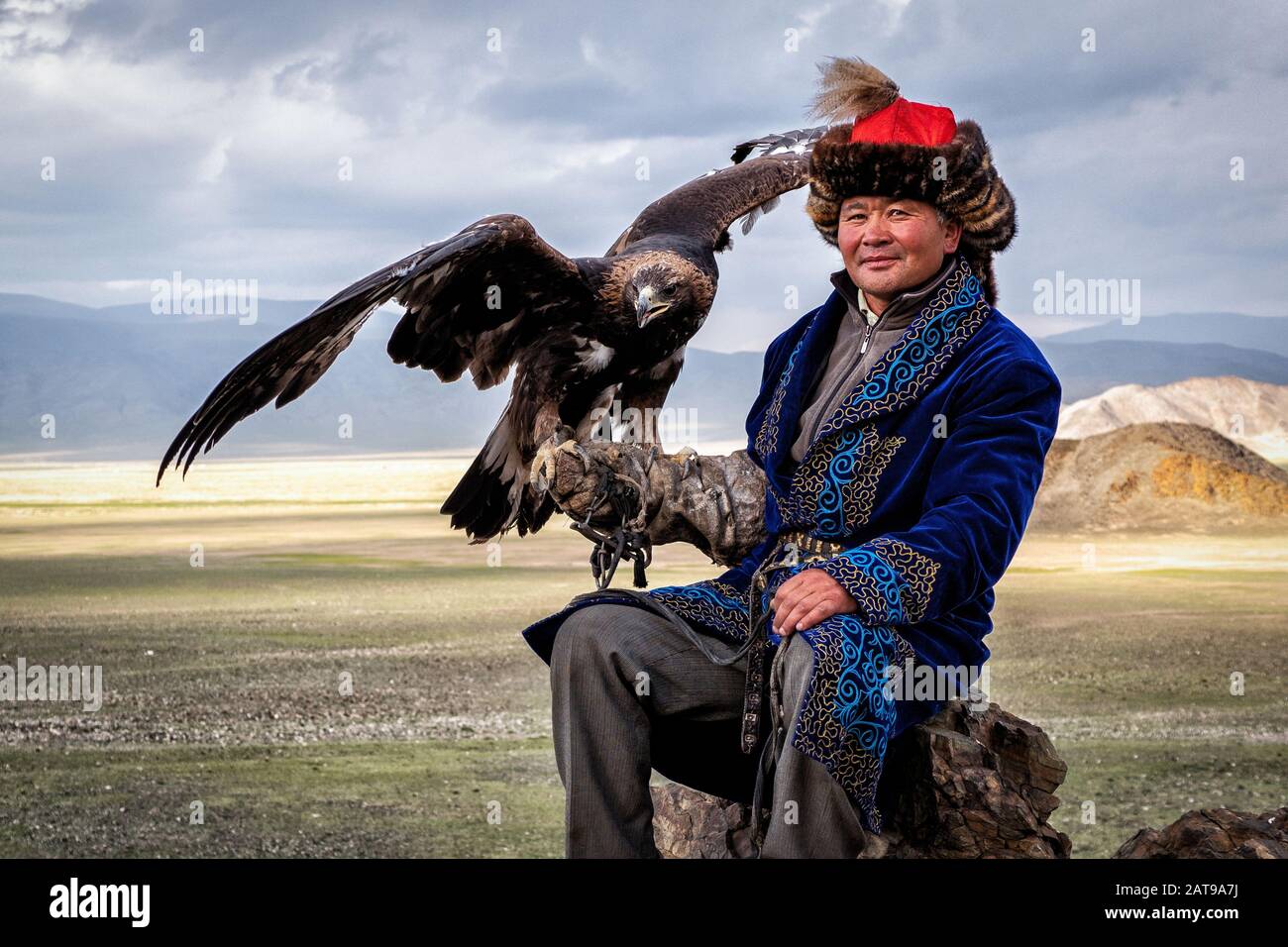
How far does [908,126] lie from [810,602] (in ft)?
3.48

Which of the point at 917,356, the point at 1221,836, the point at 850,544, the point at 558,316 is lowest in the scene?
the point at 1221,836

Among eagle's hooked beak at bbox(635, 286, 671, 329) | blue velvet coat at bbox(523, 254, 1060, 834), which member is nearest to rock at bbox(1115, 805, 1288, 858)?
blue velvet coat at bbox(523, 254, 1060, 834)

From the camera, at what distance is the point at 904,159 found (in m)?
2.66

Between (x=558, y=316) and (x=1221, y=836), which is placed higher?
(x=558, y=316)

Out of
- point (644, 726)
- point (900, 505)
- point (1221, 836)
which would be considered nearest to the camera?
point (644, 726)

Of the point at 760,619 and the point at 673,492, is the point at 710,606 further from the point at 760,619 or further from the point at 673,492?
the point at 673,492

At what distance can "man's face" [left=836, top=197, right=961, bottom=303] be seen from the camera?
106 inches

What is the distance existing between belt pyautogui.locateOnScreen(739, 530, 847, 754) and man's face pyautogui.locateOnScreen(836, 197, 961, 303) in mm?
558

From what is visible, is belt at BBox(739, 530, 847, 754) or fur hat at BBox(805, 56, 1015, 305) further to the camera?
fur hat at BBox(805, 56, 1015, 305)

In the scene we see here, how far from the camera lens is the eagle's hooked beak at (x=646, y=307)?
475 centimetres

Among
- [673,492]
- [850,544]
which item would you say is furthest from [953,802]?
[673,492]

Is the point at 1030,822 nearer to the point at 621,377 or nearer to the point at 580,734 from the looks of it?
the point at 580,734

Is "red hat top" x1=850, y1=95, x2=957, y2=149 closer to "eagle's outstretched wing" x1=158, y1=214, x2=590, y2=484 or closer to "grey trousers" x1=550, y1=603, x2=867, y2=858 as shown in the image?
"grey trousers" x1=550, y1=603, x2=867, y2=858
